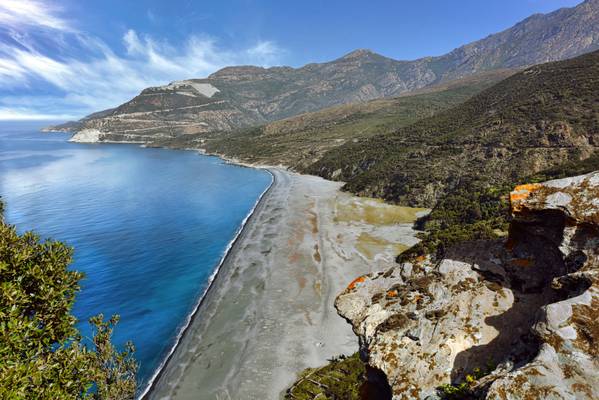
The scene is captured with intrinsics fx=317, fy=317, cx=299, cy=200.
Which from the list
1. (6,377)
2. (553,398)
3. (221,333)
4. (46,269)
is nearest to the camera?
(553,398)

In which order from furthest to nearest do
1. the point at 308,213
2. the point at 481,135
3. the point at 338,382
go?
the point at 481,135
the point at 308,213
the point at 338,382

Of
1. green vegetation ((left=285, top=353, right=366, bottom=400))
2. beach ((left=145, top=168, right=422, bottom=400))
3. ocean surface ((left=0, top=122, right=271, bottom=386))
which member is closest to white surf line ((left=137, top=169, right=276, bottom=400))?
beach ((left=145, top=168, right=422, bottom=400))

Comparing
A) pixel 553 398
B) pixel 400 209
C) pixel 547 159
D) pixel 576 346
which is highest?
pixel 576 346

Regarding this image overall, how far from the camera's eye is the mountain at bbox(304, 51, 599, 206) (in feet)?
208

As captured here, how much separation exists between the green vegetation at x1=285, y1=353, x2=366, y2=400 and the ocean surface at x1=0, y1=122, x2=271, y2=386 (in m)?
12.9

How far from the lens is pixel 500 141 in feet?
240

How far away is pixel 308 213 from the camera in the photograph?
226ft

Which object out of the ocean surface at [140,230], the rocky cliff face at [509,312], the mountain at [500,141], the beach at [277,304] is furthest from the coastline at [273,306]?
the mountain at [500,141]

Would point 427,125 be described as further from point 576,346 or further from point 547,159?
point 576,346

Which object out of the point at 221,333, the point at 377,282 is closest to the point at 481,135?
the point at 221,333

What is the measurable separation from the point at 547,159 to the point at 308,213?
1887 inches

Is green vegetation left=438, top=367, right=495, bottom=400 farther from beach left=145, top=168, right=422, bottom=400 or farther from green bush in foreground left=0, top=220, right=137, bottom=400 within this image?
beach left=145, top=168, right=422, bottom=400

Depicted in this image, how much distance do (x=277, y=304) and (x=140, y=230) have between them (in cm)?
4265

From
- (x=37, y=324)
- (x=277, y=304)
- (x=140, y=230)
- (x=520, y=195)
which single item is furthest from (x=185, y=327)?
(x=140, y=230)
